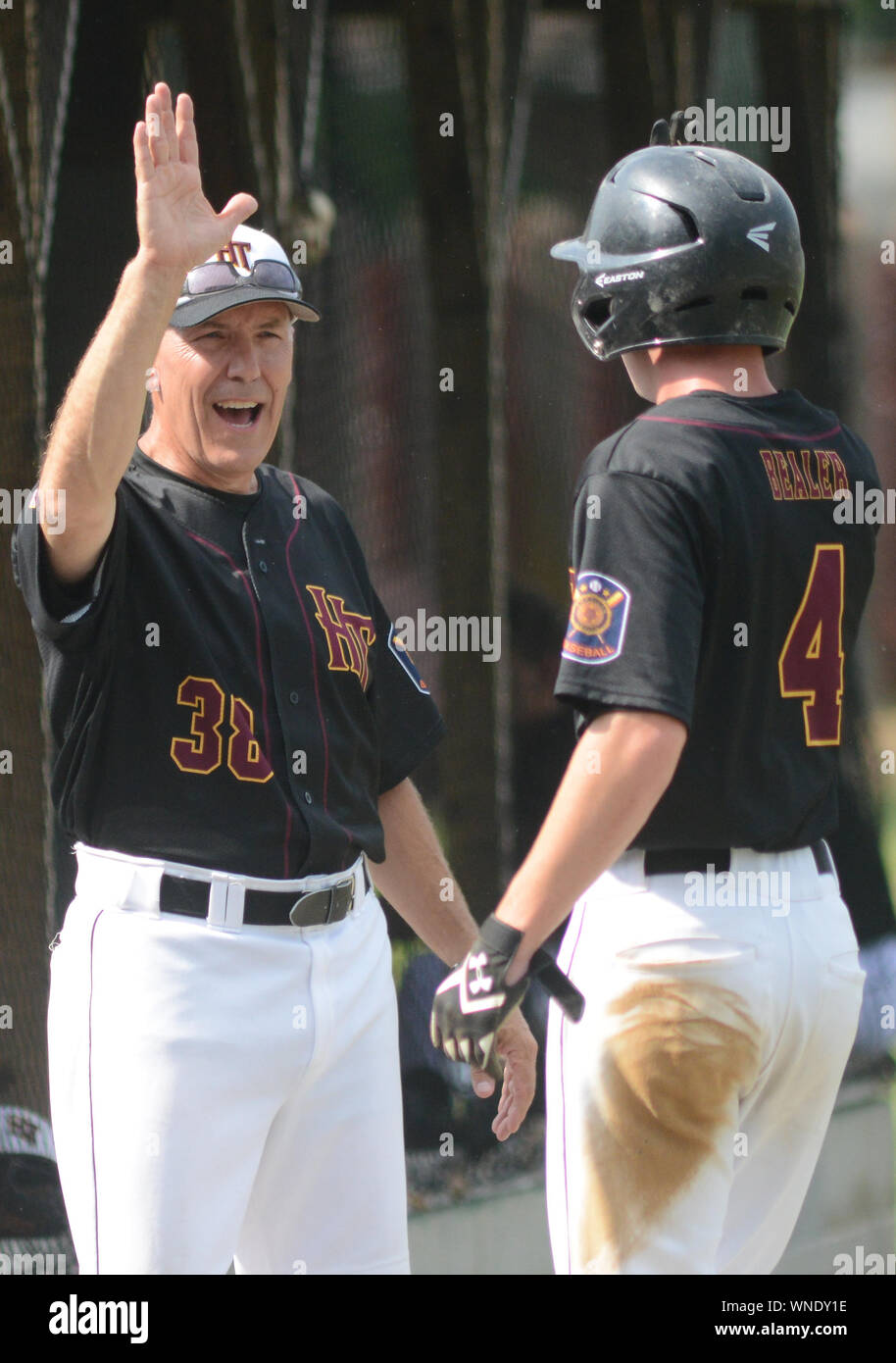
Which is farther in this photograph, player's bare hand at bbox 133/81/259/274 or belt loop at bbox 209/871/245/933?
belt loop at bbox 209/871/245/933

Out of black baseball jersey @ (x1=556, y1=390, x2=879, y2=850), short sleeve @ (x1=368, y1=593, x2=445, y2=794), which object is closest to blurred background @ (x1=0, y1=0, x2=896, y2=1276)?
short sleeve @ (x1=368, y1=593, x2=445, y2=794)

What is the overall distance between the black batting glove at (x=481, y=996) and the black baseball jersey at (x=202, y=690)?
313mm

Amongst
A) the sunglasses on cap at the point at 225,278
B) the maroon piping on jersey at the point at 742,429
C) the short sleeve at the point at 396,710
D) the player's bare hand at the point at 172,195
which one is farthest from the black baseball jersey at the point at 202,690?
the maroon piping on jersey at the point at 742,429

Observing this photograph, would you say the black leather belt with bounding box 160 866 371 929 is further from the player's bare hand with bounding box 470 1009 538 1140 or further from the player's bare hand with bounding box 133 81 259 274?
the player's bare hand with bounding box 133 81 259 274

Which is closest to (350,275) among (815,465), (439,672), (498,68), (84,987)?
(498,68)

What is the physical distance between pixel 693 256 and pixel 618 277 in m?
0.12

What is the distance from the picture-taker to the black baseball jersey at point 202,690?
2322 mm

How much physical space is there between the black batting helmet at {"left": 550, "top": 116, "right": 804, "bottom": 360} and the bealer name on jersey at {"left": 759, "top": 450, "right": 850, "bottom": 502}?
0.63 feet

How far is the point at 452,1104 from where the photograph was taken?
364 cm

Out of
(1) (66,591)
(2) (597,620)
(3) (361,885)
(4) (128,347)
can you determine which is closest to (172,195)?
(4) (128,347)

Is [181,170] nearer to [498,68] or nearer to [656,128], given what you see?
[656,128]

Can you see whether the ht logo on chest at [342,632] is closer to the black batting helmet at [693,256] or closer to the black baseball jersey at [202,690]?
the black baseball jersey at [202,690]

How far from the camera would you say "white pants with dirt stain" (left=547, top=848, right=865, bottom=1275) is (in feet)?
7.38

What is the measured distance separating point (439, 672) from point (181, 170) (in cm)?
164
